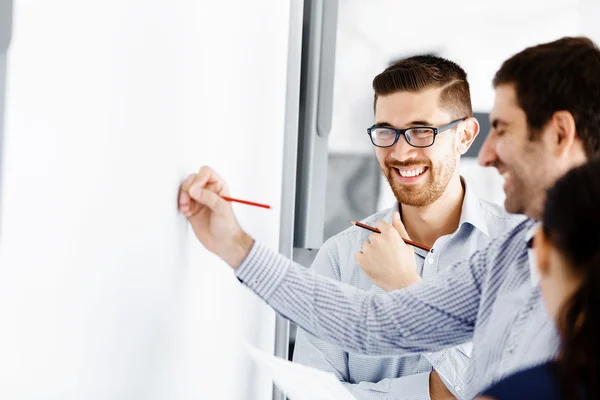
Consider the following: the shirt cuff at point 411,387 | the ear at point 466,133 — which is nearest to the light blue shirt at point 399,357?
the shirt cuff at point 411,387

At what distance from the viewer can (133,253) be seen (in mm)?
682

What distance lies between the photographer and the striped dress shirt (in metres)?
0.97

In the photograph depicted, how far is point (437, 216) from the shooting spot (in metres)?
1.74

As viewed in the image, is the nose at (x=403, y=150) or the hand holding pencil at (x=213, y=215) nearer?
the hand holding pencil at (x=213, y=215)

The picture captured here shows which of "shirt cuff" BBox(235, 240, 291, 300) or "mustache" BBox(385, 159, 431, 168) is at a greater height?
"mustache" BBox(385, 159, 431, 168)

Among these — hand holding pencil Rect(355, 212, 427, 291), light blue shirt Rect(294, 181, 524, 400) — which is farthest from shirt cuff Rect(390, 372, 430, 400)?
hand holding pencil Rect(355, 212, 427, 291)

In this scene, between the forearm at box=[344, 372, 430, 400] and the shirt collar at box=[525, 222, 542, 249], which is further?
the forearm at box=[344, 372, 430, 400]

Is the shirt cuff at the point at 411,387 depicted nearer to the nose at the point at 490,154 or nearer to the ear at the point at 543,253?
the nose at the point at 490,154

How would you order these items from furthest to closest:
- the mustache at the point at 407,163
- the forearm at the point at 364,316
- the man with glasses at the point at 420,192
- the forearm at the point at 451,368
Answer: the mustache at the point at 407,163 < the man with glasses at the point at 420,192 < the forearm at the point at 451,368 < the forearm at the point at 364,316

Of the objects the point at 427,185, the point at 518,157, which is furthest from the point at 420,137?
the point at 518,157

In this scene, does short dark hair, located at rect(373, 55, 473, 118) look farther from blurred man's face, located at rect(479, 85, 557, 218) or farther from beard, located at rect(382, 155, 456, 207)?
blurred man's face, located at rect(479, 85, 557, 218)

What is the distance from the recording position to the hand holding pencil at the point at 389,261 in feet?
4.70

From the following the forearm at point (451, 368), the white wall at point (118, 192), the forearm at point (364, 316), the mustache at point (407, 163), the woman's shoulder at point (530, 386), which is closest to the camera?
the white wall at point (118, 192)

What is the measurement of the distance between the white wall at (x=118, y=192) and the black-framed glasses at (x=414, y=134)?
620 millimetres
